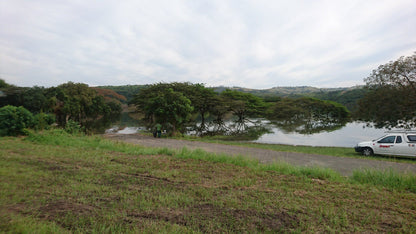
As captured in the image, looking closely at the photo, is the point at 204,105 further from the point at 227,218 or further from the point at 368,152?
the point at 227,218

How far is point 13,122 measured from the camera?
37.7 ft

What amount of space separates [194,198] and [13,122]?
42.1 ft

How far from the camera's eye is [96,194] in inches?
157

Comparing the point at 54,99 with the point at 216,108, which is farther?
the point at 216,108

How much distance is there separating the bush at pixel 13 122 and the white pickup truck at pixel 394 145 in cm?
1923

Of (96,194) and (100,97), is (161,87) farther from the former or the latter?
(96,194)

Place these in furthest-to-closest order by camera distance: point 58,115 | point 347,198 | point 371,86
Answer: point 58,115 → point 371,86 → point 347,198

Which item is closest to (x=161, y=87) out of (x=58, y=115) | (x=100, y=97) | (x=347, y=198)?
(x=58, y=115)

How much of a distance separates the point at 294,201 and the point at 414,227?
63.4 inches

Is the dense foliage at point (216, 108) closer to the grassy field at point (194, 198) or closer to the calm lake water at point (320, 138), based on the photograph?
the calm lake water at point (320, 138)

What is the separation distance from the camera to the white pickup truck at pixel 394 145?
35.3ft

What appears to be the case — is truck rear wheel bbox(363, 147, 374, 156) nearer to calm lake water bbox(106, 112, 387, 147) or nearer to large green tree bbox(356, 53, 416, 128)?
large green tree bbox(356, 53, 416, 128)

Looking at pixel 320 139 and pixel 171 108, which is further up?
pixel 171 108

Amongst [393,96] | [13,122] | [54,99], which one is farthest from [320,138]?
[54,99]
